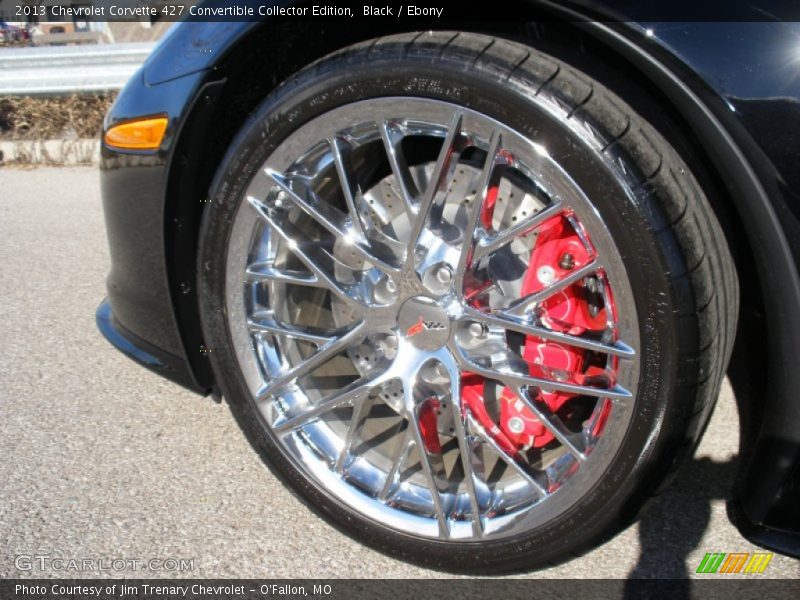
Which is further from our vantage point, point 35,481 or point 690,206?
point 35,481

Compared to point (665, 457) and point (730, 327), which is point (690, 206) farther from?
point (665, 457)

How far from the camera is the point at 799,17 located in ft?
4.43

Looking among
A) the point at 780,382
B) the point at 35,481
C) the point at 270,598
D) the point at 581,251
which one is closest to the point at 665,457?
the point at 780,382

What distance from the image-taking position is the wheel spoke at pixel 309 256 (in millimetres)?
1941

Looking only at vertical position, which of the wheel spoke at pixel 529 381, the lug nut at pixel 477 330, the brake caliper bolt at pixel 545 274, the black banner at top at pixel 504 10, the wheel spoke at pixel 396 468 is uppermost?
the black banner at top at pixel 504 10

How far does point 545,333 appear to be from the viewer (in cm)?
168

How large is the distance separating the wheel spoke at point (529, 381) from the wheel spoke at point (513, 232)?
0.81 ft

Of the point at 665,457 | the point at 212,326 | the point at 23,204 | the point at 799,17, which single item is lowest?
the point at 23,204

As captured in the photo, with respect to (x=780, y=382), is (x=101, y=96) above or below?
below

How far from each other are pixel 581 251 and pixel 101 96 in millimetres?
5843

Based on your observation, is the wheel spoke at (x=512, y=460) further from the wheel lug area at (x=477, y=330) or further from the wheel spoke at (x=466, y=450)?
the wheel lug area at (x=477, y=330)
